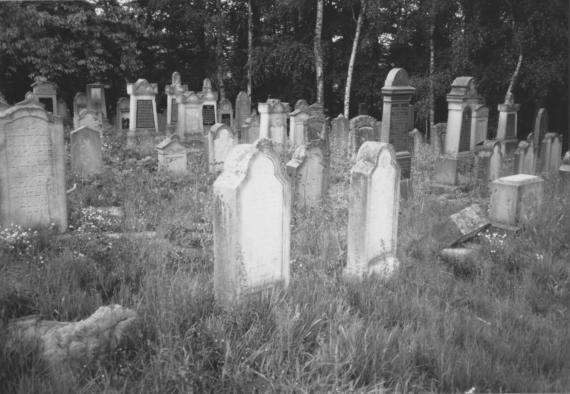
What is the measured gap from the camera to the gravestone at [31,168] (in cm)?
591

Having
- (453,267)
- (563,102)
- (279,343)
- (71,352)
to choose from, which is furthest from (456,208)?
(563,102)

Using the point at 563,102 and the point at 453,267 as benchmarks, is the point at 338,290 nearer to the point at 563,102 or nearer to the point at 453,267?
the point at 453,267

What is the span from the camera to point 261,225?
4.35 metres

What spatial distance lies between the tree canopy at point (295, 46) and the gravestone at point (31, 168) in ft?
21.3

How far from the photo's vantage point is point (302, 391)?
2.87 m

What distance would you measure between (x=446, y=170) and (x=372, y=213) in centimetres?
608

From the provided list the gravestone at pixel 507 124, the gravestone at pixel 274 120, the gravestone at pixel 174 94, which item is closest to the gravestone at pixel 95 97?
the gravestone at pixel 174 94

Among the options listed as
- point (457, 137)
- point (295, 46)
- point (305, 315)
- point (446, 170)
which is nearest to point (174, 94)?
point (295, 46)

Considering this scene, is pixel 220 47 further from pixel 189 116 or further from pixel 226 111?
pixel 189 116

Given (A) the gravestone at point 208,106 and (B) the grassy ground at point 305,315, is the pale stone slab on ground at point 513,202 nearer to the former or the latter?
(B) the grassy ground at point 305,315

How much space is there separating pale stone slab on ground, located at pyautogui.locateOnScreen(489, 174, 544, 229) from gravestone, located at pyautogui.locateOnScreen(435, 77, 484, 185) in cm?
358

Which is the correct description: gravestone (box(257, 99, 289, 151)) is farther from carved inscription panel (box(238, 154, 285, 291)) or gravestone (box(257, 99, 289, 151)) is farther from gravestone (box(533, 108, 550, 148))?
carved inscription panel (box(238, 154, 285, 291))

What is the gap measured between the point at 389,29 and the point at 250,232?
19.6m

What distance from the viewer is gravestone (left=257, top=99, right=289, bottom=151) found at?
13734 millimetres
